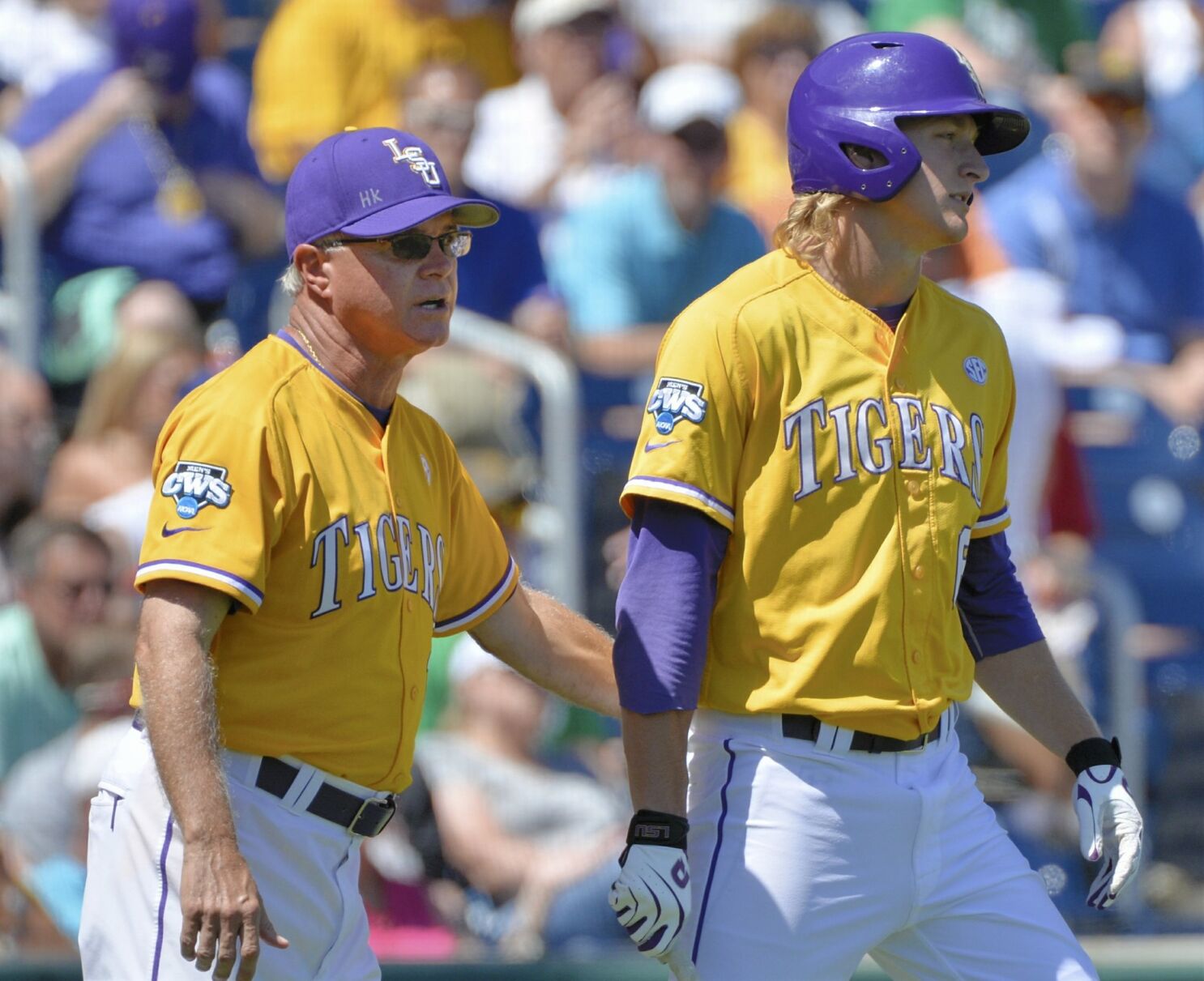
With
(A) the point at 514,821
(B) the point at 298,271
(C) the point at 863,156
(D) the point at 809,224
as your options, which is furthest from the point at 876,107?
(A) the point at 514,821

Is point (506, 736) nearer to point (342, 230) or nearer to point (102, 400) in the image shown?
point (102, 400)

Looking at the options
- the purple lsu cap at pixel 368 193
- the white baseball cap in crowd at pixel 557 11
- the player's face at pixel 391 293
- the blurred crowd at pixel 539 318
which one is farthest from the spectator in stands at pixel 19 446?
the player's face at pixel 391 293

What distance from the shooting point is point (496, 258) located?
21.0ft

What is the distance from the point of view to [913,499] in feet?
10.2

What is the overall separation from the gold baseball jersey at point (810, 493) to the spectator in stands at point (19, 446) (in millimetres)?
3272

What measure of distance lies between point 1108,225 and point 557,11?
2243mm

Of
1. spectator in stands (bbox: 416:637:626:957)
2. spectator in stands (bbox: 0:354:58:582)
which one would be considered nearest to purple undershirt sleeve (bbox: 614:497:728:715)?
spectator in stands (bbox: 416:637:626:957)

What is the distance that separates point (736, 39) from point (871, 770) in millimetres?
4950

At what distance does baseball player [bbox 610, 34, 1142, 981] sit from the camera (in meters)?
3.02

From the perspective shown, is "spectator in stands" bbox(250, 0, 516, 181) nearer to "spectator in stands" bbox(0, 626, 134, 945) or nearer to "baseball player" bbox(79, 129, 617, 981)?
"spectator in stands" bbox(0, 626, 134, 945)

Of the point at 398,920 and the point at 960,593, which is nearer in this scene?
the point at 960,593

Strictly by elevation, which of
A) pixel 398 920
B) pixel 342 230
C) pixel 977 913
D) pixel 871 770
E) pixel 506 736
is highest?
pixel 342 230

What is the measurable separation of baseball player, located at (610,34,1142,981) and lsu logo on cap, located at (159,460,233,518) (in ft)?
2.12

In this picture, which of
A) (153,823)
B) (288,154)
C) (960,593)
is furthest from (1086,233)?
(153,823)
